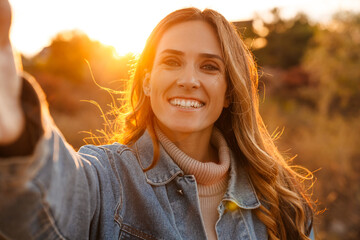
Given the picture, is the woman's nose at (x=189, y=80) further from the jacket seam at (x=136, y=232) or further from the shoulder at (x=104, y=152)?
the jacket seam at (x=136, y=232)

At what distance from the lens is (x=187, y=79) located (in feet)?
7.32

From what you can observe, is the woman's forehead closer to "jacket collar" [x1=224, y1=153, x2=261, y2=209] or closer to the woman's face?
the woman's face

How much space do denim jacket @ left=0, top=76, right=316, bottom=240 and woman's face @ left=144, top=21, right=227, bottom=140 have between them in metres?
0.22

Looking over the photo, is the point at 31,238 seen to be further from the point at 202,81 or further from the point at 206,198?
the point at 202,81

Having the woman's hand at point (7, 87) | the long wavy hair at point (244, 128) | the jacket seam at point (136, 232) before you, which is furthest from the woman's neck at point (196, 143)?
the woman's hand at point (7, 87)

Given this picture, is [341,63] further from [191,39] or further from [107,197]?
[107,197]

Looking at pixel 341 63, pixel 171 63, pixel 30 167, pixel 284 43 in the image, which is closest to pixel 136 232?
pixel 30 167

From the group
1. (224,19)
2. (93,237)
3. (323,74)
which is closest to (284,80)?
(323,74)

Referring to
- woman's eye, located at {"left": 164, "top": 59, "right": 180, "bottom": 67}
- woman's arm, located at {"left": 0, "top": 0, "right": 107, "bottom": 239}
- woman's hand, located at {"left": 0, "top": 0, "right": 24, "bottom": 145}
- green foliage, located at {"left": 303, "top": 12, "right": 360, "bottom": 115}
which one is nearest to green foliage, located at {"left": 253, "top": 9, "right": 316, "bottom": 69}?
green foliage, located at {"left": 303, "top": 12, "right": 360, "bottom": 115}

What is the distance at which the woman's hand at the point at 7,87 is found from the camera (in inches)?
33.8

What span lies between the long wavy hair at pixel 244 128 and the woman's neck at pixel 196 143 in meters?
0.13

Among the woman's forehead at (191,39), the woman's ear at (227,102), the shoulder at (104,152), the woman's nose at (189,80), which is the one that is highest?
the woman's forehead at (191,39)

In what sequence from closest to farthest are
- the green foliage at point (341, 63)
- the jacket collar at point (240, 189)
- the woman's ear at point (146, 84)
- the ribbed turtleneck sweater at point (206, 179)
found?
the ribbed turtleneck sweater at point (206, 179)
the jacket collar at point (240, 189)
the woman's ear at point (146, 84)
the green foliage at point (341, 63)

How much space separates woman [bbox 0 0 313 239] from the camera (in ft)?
5.62
